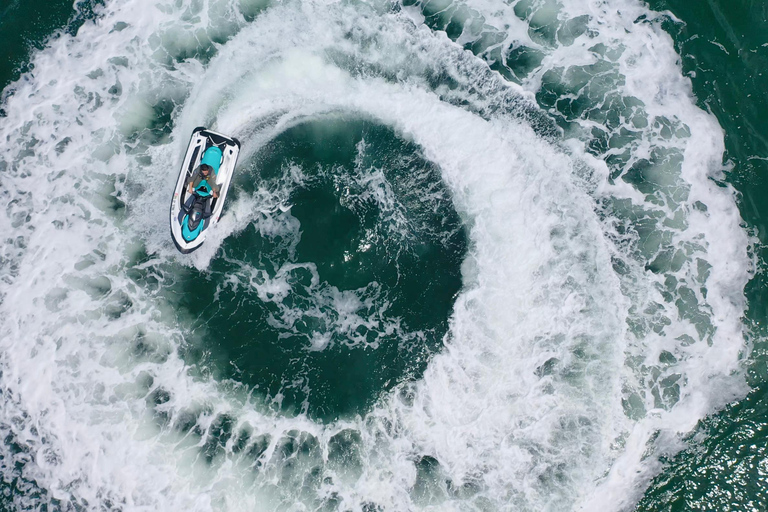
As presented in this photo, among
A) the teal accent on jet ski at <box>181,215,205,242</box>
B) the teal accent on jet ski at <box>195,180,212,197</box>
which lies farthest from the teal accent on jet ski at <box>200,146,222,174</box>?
the teal accent on jet ski at <box>181,215,205,242</box>

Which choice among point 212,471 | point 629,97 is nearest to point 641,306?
point 629,97

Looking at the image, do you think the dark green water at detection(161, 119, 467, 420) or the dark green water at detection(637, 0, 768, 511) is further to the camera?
the dark green water at detection(161, 119, 467, 420)

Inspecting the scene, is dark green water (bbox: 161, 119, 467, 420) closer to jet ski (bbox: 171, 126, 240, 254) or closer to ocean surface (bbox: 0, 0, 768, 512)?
ocean surface (bbox: 0, 0, 768, 512)

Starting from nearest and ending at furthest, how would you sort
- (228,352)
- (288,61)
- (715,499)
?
(715,499)
(228,352)
(288,61)

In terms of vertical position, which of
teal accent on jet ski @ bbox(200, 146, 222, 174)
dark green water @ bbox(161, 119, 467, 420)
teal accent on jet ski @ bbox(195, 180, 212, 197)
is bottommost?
dark green water @ bbox(161, 119, 467, 420)

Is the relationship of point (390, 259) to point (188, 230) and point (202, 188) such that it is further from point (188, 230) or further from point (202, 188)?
point (188, 230)

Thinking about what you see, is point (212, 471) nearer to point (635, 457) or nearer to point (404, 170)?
point (404, 170)

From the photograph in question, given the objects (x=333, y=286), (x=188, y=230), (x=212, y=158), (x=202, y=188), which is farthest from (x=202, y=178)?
(x=333, y=286)
